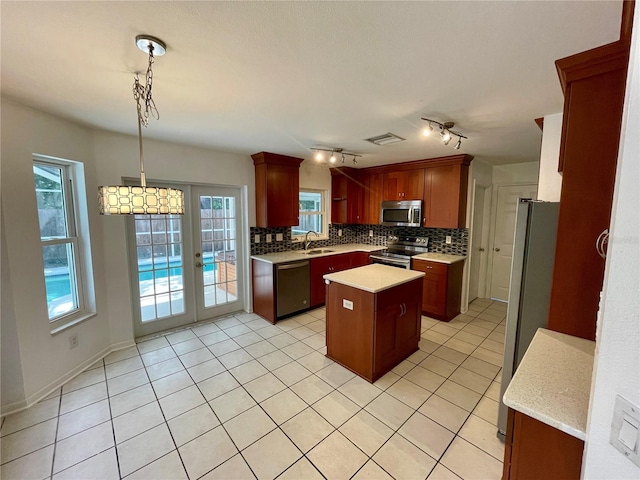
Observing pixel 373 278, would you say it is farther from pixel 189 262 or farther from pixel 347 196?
pixel 347 196

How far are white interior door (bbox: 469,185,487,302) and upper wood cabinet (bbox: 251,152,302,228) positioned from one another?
9.04 feet

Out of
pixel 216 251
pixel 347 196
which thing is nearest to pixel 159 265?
pixel 216 251

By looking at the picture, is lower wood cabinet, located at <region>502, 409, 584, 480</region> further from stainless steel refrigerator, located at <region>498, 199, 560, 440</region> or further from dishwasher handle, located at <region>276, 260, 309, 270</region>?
dishwasher handle, located at <region>276, 260, 309, 270</region>

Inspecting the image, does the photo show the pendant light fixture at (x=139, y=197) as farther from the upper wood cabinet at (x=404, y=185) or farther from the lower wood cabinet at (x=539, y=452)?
the upper wood cabinet at (x=404, y=185)

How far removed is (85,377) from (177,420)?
4.03 ft

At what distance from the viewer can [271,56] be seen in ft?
4.61

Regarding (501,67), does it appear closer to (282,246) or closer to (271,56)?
(271,56)

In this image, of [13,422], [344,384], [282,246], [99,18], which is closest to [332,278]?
[344,384]

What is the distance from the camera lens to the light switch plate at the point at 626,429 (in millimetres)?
593

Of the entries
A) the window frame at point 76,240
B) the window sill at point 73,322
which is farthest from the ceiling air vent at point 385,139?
the window sill at point 73,322

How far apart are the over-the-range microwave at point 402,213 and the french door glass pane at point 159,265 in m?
3.19

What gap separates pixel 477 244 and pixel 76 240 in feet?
17.7

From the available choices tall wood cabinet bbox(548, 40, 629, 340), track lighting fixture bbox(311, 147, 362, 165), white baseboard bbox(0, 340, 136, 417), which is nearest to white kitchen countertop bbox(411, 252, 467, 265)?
track lighting fixture bbox(311, 147, 362, 165)

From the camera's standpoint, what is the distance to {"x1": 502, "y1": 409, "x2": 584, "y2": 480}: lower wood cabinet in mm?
906
